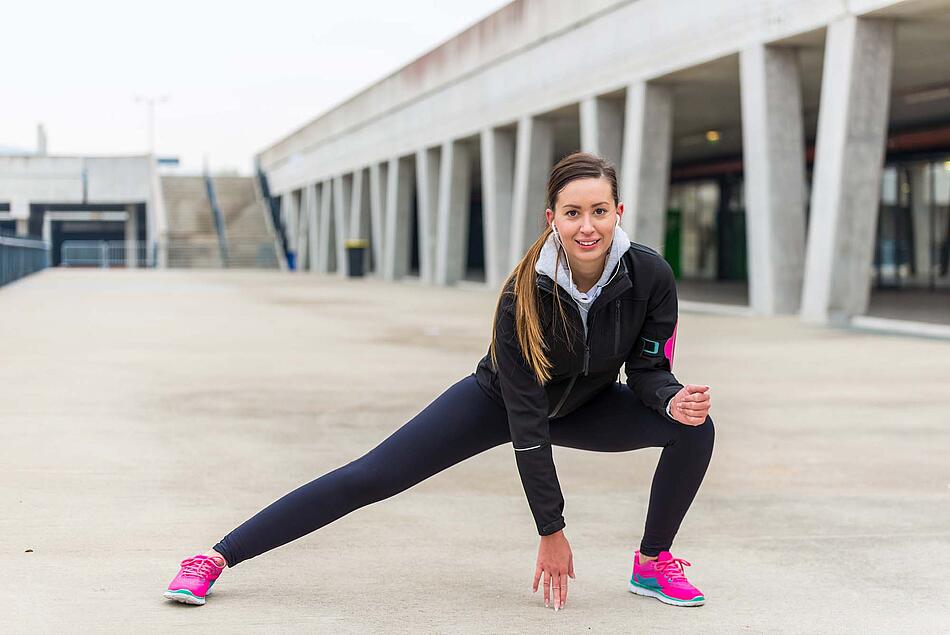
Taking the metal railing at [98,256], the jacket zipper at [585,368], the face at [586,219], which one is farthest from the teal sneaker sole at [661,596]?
the metal railing at [98,256]

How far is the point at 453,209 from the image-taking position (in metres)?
30.8

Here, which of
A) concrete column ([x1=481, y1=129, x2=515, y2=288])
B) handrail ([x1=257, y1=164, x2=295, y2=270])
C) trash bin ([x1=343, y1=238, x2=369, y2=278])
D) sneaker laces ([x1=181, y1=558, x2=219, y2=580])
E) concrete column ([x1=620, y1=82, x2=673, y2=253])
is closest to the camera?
sneaker laces ([x1=181, y1=558, x2=219, y2=580])

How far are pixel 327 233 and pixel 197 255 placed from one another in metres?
8.40

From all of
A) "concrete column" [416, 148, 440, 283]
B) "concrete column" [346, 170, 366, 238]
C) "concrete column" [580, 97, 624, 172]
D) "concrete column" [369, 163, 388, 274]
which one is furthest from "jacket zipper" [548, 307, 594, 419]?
"concrete column" [346, 170, 366, 238]

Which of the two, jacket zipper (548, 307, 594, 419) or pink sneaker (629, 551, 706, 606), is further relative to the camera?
pink sneaker (629, 551, 706, 606)

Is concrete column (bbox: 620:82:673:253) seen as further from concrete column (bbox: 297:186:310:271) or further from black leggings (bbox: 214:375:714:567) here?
concrete column (bbox: 297:186:310:271)

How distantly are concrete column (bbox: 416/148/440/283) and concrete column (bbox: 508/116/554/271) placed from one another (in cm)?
771

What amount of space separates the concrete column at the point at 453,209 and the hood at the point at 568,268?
88.9 feet

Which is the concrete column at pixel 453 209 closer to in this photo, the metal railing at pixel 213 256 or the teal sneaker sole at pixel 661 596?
the metal railing at pixel 213 256

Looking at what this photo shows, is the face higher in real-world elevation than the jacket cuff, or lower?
higher

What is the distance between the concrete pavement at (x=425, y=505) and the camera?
11.3ft

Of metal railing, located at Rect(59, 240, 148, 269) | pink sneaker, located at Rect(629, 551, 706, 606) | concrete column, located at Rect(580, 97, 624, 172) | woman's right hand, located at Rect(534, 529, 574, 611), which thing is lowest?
metal railing, located at Rect(59, 240, 148, 269)

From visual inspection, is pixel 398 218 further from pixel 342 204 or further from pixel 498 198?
pixel 498 198

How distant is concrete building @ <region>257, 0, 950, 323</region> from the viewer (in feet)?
47.9
